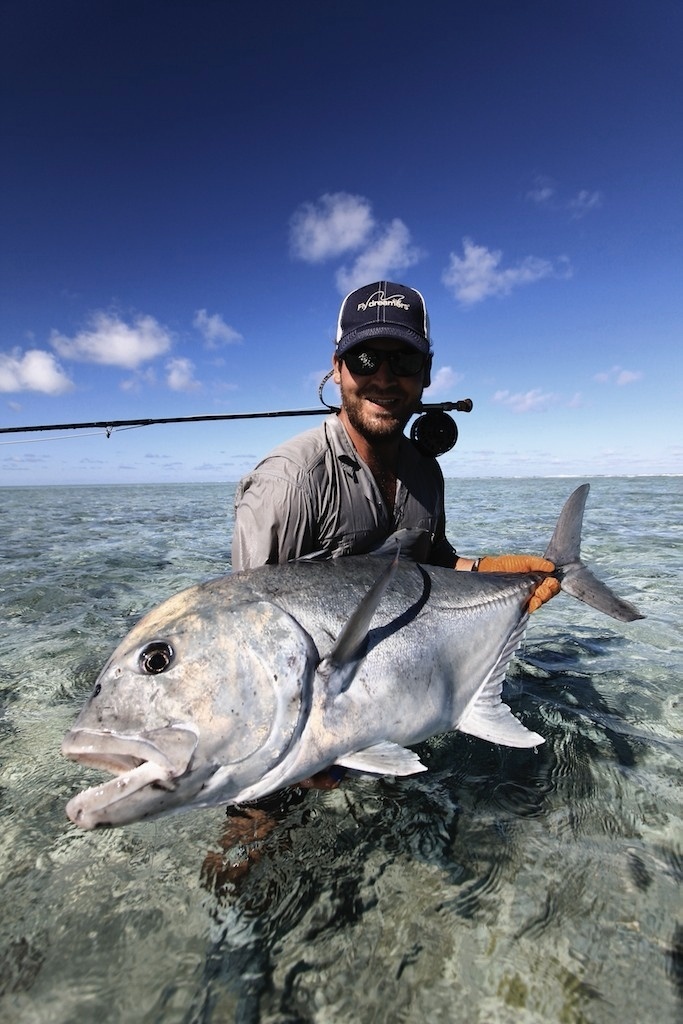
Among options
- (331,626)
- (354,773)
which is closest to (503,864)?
(354,773)

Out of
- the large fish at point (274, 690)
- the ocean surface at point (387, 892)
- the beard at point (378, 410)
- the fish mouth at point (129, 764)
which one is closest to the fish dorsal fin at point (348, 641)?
the large fish at point (274, 690)

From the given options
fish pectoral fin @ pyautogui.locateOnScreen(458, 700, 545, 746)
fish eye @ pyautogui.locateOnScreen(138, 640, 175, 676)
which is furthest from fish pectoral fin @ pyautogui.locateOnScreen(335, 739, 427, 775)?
fish eye @ pyautogui.locateOnScreen(138, 640, 175, 676)

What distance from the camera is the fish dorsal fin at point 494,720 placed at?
2459mm

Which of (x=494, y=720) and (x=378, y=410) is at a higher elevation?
(x=378, y=410)

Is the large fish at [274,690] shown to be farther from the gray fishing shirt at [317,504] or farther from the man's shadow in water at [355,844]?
the man's shadow in water at [355,844]

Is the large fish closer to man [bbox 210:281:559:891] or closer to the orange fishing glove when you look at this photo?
man [bbox 210:281:559:891]

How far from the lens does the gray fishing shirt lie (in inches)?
106

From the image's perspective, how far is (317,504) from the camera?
9.38 ft

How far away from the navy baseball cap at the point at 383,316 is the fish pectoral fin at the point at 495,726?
1960mm

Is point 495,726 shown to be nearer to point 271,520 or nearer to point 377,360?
point 271,520

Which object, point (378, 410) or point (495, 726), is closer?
point (495, 726)

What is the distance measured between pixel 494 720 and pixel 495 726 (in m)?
0.03

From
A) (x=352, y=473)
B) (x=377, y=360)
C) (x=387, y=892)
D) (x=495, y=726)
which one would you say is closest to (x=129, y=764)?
(x=387, y=892)

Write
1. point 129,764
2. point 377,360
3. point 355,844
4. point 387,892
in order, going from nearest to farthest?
point 129,764, point 387,892, point 355,844, point 377,360
